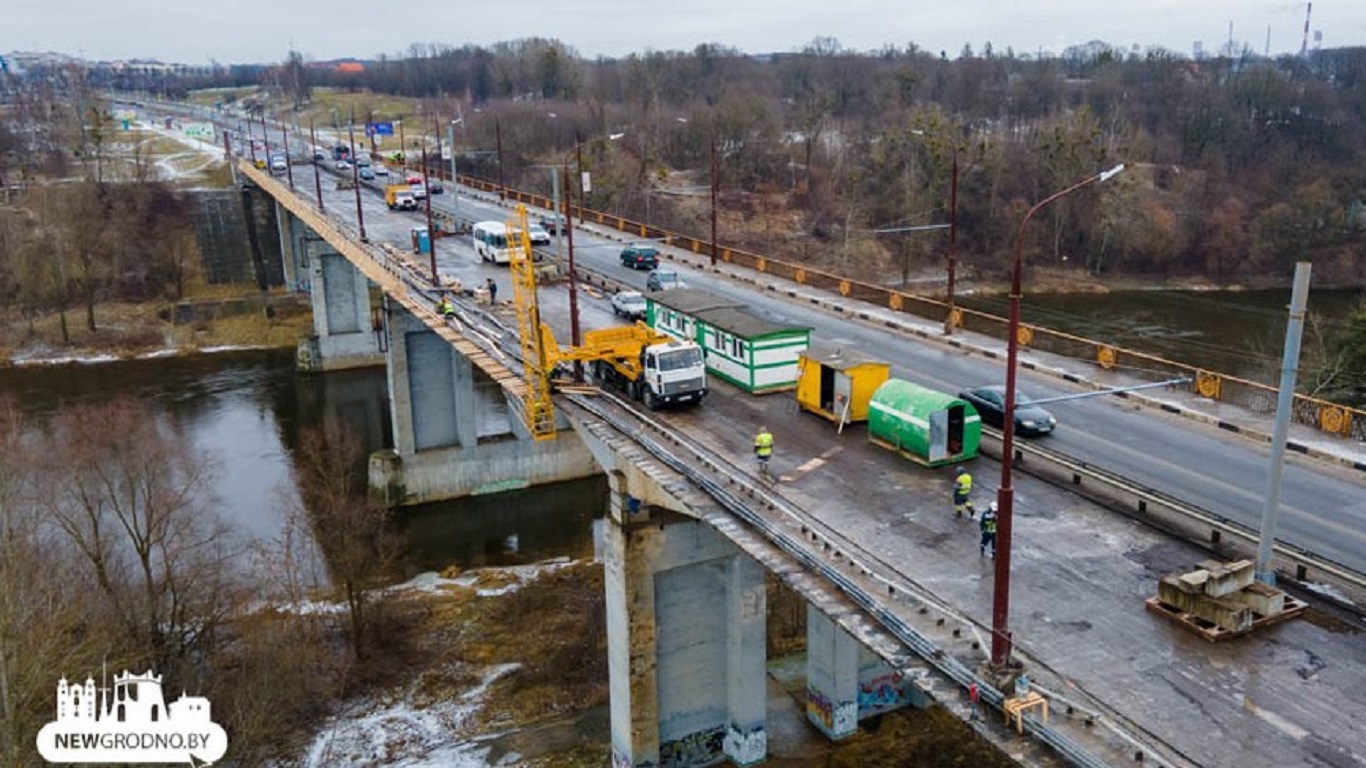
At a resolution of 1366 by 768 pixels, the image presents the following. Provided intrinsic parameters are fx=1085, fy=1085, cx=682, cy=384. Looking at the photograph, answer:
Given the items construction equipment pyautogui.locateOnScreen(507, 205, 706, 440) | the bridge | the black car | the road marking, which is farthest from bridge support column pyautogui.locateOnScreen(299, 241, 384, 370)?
the black car

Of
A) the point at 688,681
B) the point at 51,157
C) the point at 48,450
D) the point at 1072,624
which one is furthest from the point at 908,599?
the point at 51,157

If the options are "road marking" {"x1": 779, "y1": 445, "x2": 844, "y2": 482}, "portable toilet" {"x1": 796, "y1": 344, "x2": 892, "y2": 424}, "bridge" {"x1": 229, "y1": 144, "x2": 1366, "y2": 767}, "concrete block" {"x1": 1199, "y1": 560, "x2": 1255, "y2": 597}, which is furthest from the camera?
"portable toilet" {"x1": 796, "y1": 344, "x2": 892, "y2": 424}

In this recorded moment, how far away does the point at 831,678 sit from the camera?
1260 inches

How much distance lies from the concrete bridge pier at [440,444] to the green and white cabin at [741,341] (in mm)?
19431

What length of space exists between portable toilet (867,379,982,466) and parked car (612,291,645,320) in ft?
64.5

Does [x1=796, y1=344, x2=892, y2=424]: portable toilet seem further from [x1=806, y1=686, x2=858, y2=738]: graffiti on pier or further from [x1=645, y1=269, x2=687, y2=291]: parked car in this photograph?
[x1=645, y1=269, x2=687, y2=291]: parked car

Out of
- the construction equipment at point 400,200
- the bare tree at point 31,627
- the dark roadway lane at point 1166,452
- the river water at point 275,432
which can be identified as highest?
the construction equipment at point 400,200

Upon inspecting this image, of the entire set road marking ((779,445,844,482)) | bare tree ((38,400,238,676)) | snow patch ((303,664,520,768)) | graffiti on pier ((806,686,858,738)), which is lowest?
snow patch ((303,664,520,768))

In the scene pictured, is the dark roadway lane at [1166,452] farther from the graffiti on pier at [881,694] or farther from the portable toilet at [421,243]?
the portable toilet at [421,243]

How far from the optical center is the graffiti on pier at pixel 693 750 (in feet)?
103

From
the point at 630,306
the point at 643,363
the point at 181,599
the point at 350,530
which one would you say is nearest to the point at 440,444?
the point at 630,306

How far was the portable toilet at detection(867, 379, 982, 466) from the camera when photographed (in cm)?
2795

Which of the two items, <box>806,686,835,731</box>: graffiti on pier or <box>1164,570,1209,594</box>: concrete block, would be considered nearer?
<box>1164,570,1209,594</box>: concrete block

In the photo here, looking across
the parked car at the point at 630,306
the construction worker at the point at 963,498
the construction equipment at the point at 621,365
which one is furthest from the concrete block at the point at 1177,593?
the parked car at the point at 630,306
